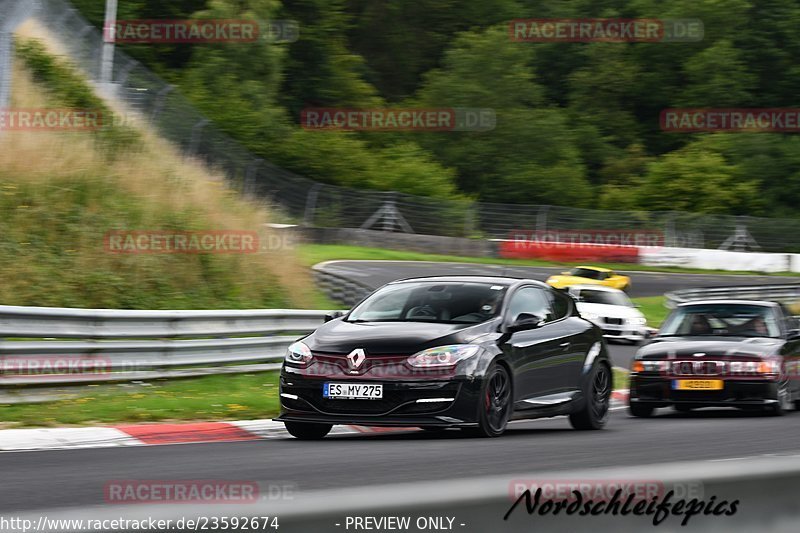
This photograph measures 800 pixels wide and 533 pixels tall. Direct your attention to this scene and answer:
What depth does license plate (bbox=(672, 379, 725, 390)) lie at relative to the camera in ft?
42.9

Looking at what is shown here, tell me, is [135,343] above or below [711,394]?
above

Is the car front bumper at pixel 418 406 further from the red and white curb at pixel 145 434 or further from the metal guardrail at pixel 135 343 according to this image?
the metal guardrail at pixel 135 343

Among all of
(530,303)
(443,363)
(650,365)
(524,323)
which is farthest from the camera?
(650,365)

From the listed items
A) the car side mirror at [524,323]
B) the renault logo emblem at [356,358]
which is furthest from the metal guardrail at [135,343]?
the car side mirror at [524,323]

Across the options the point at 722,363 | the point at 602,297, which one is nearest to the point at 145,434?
the point at 722,363

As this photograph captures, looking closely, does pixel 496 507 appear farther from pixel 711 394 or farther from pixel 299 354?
pixel 711 394

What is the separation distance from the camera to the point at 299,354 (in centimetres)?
1009

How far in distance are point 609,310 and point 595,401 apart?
13585 mm

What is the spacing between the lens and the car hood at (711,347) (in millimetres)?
13211

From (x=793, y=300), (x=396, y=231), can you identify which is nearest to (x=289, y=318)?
(x=793, y=300)

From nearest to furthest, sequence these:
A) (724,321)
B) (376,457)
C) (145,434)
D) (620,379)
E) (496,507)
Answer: (496,507) < (376,457) < (145,434) < (724,321) < (620,379)

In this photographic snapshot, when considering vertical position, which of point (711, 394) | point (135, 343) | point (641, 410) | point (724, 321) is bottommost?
point (641, 410)

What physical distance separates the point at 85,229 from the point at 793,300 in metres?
23.3

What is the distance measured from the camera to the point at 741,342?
531 inches
